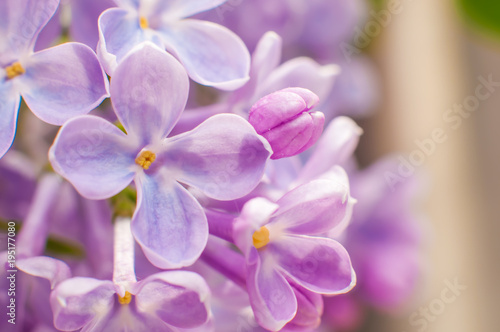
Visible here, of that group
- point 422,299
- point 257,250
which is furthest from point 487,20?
point 257,250

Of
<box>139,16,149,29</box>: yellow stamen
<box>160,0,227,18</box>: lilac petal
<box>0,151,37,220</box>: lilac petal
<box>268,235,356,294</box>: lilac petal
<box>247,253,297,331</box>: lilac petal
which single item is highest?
<box>160,0,227,18</box>: lilac petal

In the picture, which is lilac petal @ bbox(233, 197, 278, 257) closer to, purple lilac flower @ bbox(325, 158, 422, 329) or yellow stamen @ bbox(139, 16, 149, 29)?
yellow stamen @ bbox(139, 16, 149, 29)

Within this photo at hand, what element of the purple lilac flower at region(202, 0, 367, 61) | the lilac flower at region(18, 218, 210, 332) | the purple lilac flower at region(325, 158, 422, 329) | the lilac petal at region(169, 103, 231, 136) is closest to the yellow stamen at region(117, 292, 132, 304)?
the lilac flower at region(18, 218, 210, 332)

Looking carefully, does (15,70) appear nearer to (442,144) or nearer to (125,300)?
(125,300)

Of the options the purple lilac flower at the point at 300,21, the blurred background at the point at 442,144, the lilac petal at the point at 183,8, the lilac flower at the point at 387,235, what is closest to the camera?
the lilac petal at the point at 183,8

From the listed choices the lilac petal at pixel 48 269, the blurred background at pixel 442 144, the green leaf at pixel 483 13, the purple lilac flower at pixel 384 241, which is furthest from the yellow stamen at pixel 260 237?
the blurred background at pixel 442 144

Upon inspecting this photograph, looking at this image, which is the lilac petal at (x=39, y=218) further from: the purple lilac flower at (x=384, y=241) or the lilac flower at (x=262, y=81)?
the purple lilac flower at (x=384, y=241)

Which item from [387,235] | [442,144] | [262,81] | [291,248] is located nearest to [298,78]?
[262,81]
